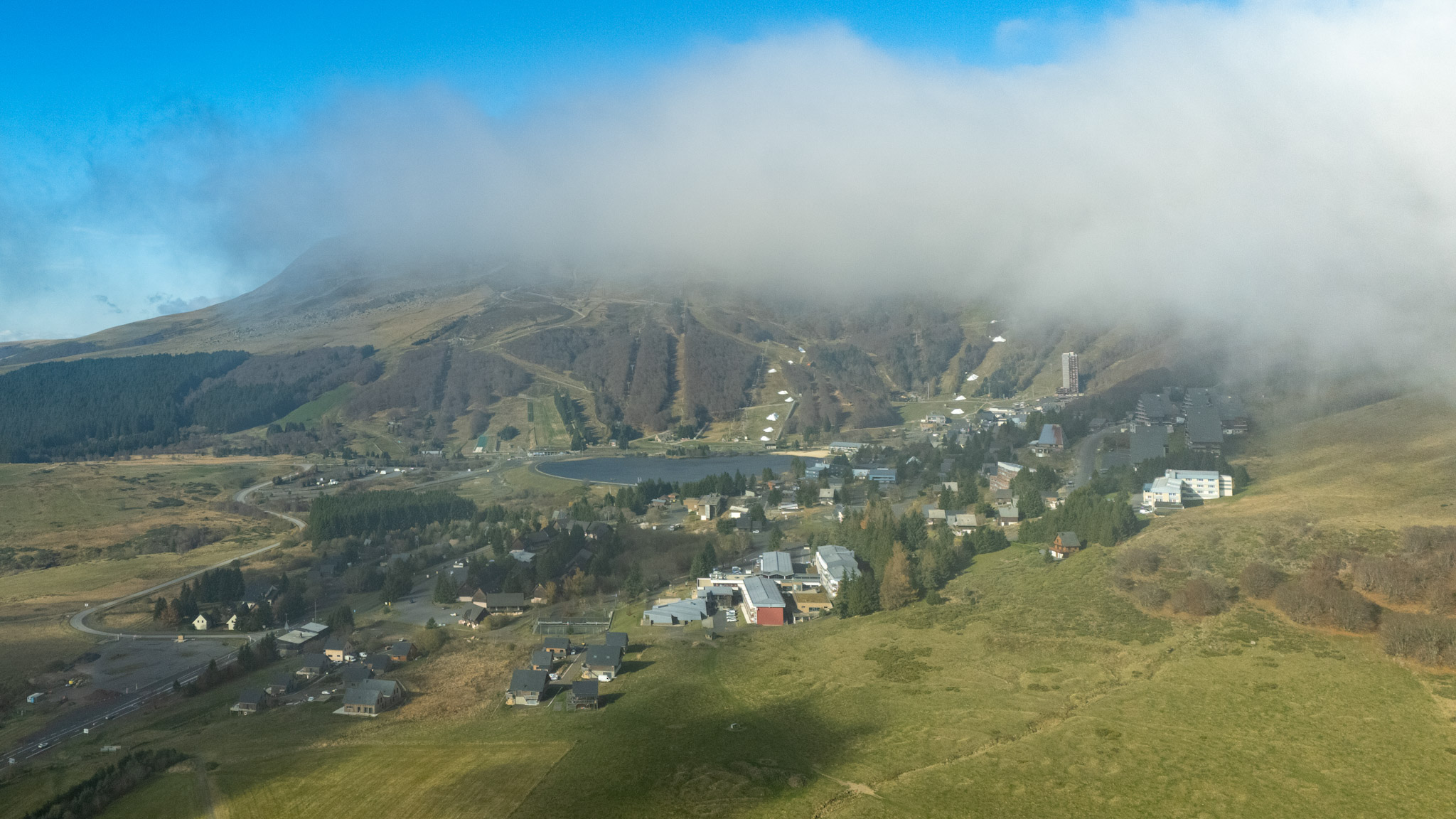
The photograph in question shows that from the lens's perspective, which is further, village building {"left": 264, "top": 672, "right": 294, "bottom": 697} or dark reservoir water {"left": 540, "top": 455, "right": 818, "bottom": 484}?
dark reservoir water {"left": 540, "top": 455, "right": 818, "bottom": 484}

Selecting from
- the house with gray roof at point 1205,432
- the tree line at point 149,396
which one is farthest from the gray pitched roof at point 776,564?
the tree line at point 149,396

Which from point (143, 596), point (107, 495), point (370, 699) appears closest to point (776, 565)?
point (370, 699)

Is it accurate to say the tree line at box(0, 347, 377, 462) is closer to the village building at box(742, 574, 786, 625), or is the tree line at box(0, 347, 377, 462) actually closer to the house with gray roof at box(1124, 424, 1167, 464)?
the village building at box(742, 574, 786, 625)

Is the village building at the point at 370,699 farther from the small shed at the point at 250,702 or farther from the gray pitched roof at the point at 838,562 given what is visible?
the gray pitched roof at the point at 838,562

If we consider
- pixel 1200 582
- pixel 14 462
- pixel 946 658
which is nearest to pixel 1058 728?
pixel 946 658

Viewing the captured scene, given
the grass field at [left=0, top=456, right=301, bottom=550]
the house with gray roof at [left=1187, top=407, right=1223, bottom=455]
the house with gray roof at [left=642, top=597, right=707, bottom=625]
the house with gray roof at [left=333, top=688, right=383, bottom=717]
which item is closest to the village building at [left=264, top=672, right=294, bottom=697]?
the house with gray roof at [left=333, top=688, right=383, bottom=717]

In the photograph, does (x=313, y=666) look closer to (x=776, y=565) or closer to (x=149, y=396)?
(x=776, y=565)
